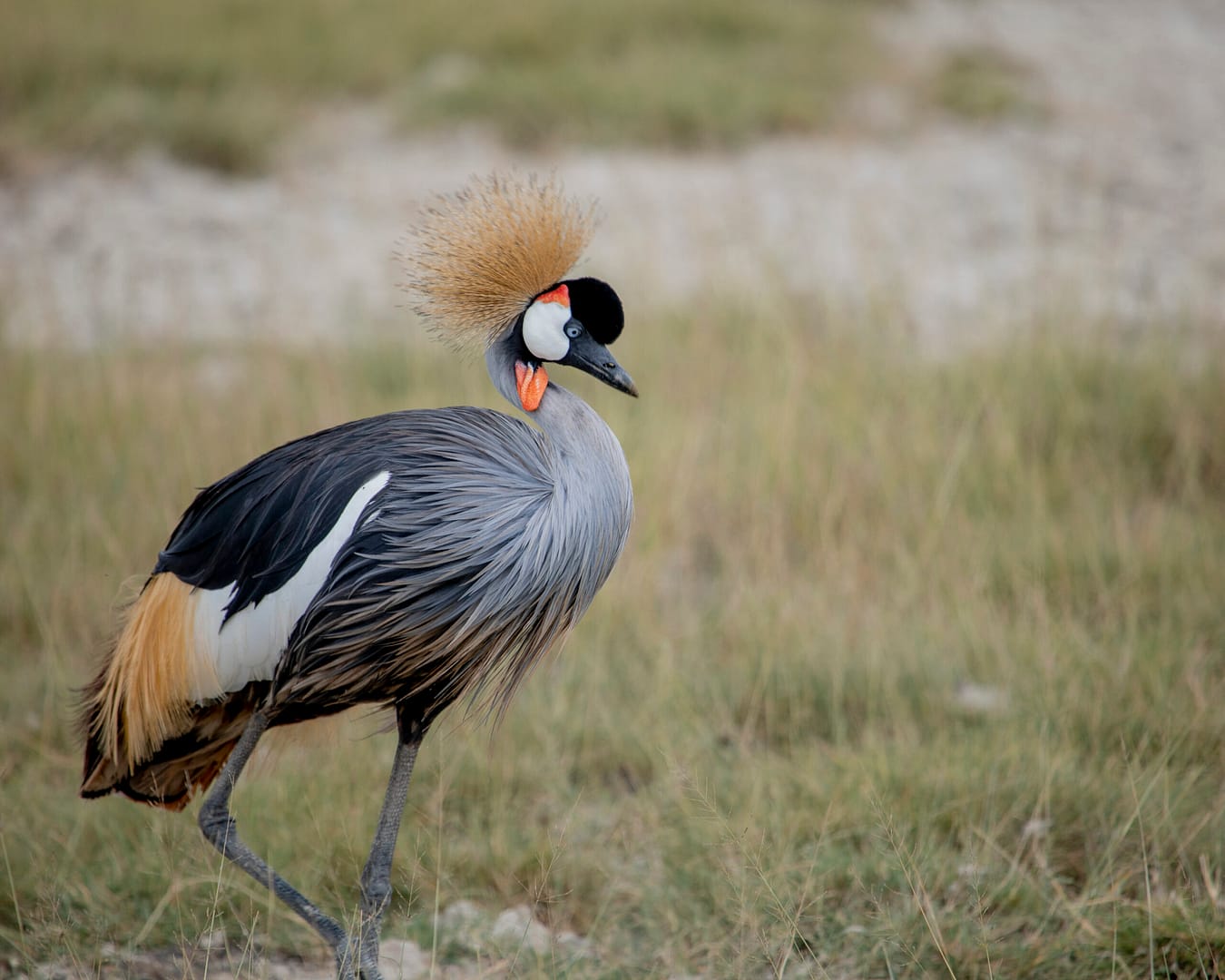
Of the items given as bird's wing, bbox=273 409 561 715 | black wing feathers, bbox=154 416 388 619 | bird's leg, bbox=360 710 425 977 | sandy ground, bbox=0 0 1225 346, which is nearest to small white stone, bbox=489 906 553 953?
bird's leg, bbox=360 710 425 977

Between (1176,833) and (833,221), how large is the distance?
3895 mm

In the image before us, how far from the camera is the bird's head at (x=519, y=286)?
75.9 inches

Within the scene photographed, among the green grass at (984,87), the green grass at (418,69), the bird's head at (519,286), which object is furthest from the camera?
the green grass at (984,87)

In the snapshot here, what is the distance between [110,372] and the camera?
3.95m

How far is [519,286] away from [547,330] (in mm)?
103

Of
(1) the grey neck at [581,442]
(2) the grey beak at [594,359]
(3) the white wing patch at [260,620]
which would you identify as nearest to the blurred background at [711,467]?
(3) the white wing patch at [260,620]

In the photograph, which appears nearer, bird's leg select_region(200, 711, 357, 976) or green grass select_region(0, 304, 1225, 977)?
bird's leg select_region(200, 711, 357, 976)

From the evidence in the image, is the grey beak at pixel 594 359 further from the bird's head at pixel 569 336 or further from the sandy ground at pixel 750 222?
the sandy ground at pixel 750 222

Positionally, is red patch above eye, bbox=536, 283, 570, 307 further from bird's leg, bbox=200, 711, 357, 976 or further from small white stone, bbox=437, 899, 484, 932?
small white stone, bbox=437, 899, 484, 932

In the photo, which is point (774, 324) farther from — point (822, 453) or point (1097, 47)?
point (1097, 47)

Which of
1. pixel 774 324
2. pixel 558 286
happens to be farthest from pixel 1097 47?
pixel 558 286

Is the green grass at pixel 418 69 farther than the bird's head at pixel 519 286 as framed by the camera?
Yes

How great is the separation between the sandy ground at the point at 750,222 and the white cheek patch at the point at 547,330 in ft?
8.04

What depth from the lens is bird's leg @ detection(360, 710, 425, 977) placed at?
1.93 meters
